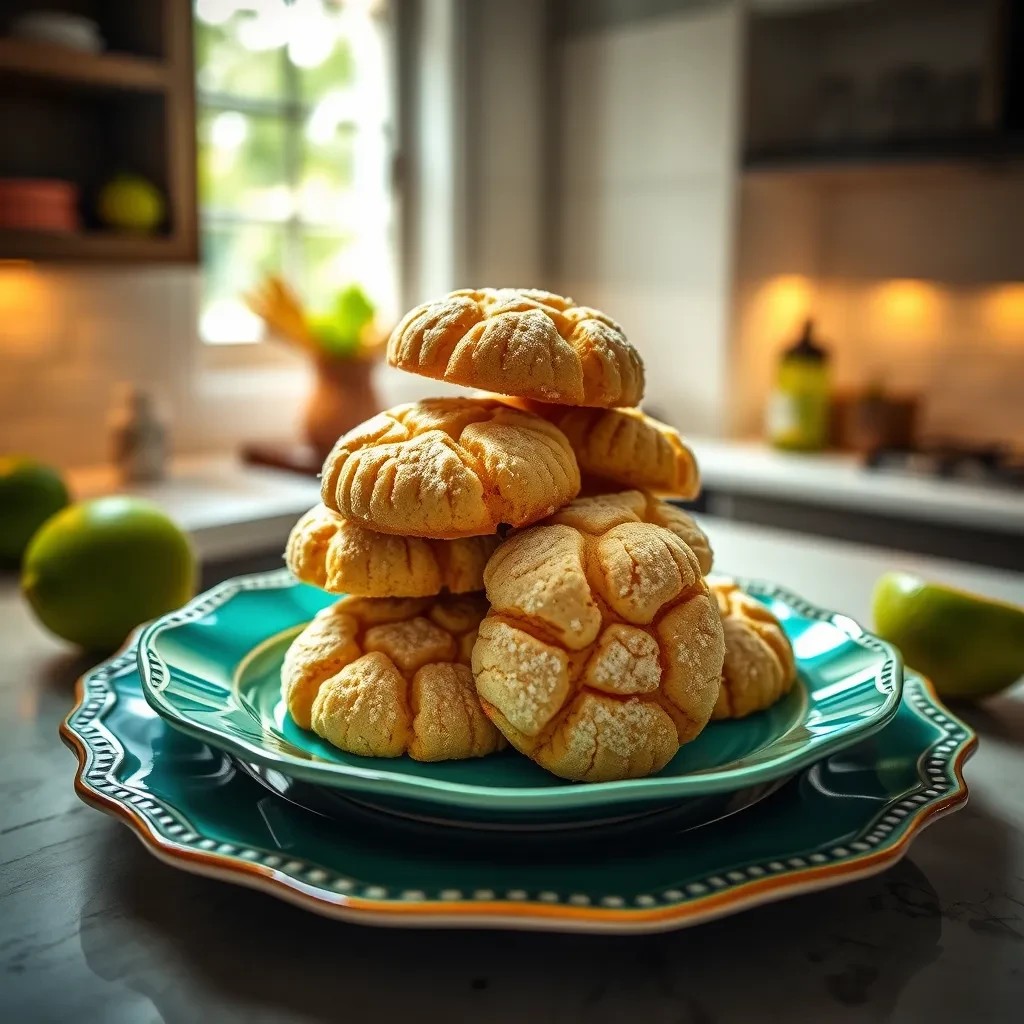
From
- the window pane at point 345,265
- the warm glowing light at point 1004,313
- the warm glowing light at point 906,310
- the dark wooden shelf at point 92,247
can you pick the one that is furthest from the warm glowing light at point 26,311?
the warm glowing light at point 1004,313

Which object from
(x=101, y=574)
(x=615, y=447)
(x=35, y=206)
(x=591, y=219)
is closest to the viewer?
(x=615, y=447)

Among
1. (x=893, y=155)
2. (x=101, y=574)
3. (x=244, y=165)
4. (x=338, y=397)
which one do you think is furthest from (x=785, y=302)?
(x=101, y=574)

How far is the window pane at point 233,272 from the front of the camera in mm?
2656

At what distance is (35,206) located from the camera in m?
1.91

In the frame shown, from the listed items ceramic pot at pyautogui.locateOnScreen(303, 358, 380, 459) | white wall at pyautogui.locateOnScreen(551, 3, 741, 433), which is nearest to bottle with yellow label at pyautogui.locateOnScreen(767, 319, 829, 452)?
white wall at pyautogui.locateOnScreen(551, 3, 741, 433)

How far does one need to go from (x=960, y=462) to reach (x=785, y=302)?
2.59 feet

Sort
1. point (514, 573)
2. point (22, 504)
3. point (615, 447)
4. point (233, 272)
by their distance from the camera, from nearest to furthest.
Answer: point (514, 573) < point (615, 447) < point (22, 504) < point (233, 272)

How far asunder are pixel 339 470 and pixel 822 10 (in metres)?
2.36

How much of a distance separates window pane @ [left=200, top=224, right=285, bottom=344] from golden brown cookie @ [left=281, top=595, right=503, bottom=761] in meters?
2.03

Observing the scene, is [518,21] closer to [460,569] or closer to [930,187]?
[930,187]

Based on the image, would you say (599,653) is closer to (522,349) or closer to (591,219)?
(522,349)

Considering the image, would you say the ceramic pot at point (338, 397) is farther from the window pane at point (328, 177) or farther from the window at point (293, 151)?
the window pane at point (328, 177)

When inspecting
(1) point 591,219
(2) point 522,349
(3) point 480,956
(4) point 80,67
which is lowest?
(3) point 480,956

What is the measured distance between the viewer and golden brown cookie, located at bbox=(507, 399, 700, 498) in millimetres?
780
